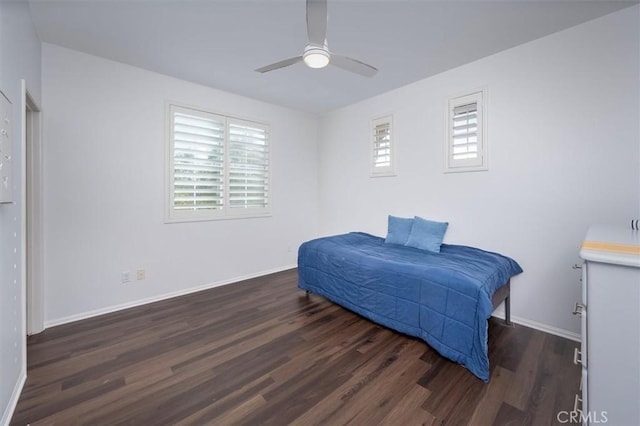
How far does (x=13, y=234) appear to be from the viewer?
1.66m

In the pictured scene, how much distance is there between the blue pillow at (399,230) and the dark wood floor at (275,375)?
1.16 m

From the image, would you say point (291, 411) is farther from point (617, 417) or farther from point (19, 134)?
point (19, 134)

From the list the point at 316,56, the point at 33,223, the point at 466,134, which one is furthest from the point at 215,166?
the point at 466,134

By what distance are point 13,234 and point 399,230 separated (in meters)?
3.45

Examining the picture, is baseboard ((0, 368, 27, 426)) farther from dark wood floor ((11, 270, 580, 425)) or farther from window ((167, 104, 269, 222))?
window ((167, 104, 269, 222))

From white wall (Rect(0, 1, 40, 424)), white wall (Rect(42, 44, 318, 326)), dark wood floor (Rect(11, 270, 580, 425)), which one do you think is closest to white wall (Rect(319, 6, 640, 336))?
dark wood floor (Rect(11, 270, 580, 425))

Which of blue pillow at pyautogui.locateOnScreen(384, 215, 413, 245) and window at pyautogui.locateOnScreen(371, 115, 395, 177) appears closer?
blue pillow at pyautogui.locateOnScreen(384, 215, 413, 245)

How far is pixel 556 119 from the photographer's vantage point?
240 cm

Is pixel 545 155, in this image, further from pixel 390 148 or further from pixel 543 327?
pixel 390 148

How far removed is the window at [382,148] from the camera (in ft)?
12.4

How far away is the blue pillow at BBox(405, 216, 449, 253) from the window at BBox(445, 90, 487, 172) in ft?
2.23

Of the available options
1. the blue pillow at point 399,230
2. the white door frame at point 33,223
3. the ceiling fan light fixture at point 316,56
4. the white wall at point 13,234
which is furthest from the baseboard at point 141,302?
the ceiling fan light fixture at point 316,56

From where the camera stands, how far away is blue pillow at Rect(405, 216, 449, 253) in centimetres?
299

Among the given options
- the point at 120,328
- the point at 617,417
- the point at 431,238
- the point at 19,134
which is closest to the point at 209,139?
the point at 19,134
